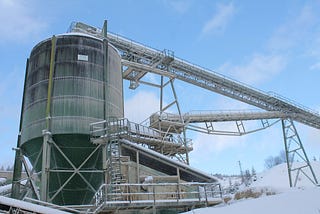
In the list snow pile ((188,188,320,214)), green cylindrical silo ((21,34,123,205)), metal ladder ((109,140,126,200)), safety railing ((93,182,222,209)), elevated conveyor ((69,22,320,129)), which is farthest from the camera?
elevated conveyor ((69,22,320,129))

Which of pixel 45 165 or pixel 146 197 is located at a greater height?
pixel 45 165

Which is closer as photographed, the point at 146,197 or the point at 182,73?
the point at 146,197

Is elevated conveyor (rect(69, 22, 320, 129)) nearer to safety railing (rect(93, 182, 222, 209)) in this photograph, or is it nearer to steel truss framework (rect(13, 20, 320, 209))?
steel truss framework (rect(13, 20, 320, 209))

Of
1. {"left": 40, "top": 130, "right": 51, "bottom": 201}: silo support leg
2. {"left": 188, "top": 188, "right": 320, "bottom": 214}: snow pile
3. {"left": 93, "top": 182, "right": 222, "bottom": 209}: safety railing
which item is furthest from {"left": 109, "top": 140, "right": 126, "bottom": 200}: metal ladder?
{"left": 188, "top": 188, "right": 320, "bottom": 214}: snow pile

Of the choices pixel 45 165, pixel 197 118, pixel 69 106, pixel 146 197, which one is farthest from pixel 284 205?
pixel 197 118

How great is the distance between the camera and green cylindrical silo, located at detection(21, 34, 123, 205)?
60.1ft

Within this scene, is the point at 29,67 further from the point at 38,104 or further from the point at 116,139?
the point at 116,139

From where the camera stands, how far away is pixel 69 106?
19.0 metres

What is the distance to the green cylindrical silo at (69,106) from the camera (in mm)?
18328

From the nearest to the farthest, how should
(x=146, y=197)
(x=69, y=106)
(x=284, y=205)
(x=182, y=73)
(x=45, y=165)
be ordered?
(x=284, y=205) → (x=45, y=165) → (x=69, y=106) → (x=146, y=197) → (x=182, y=73)

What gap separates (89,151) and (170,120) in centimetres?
1178

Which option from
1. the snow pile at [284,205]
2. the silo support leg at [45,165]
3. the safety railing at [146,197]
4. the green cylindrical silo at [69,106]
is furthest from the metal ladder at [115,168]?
the snow pile at [284,205]

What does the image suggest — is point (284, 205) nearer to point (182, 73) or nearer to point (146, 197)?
point (146, 197)

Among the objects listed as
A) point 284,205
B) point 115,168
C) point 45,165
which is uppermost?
point 45,165
